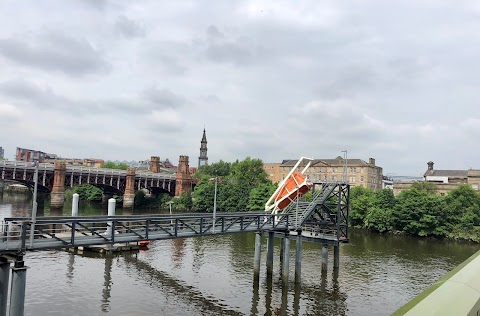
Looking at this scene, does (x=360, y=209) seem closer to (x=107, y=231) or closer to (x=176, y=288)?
(x=176, y=288)

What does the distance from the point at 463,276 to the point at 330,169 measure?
12050 centimetres

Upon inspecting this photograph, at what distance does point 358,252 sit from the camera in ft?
167

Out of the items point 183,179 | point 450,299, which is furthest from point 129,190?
point 450,299

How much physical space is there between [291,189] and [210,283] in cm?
1337

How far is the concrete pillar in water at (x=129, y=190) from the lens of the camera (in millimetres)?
107750

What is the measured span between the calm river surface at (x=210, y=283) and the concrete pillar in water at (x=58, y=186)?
51.3 metres

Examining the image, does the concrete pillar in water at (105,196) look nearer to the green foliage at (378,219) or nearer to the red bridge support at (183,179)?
the red bridge support at (183,179)

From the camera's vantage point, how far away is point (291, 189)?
133ft

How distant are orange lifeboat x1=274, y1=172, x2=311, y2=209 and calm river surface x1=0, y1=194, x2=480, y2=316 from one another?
259 inches

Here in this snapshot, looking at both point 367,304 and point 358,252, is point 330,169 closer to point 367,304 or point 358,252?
point 358,252

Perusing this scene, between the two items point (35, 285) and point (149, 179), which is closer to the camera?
point (35, 285)

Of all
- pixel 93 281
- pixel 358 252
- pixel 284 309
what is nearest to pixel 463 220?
pixel 358 252

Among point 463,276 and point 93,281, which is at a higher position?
point 463,276

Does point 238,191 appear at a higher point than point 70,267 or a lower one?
higher
